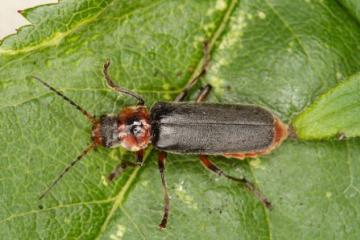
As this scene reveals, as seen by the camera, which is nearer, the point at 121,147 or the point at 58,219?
the point at 58,219

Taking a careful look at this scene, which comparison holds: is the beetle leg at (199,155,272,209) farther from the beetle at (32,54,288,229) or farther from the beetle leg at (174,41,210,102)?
the beetle leg at (174,41,210,102)

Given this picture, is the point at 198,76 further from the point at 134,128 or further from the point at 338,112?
the point at 338,112

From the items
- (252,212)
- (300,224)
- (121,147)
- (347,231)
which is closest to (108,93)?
(121,147)

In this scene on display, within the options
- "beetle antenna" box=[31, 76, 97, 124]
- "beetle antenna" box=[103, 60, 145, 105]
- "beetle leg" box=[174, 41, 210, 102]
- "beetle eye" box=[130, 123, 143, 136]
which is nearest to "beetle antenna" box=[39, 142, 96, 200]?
"beetle antenna" box=[31, 76, 97, 124]

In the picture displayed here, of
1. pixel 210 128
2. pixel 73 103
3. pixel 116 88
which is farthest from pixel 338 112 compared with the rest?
pixel 73 103

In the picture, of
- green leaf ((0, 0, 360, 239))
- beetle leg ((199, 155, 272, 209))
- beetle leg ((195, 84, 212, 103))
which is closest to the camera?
green leaf ((0, 0, 360, 239))

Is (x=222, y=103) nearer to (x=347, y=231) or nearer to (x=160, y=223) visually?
(x=160, y=223)

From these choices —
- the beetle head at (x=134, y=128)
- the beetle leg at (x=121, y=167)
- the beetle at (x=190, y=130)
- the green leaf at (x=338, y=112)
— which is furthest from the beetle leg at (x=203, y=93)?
the green leaf at (x=338, y=112)
